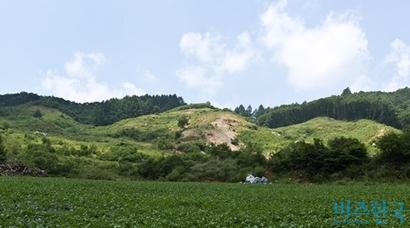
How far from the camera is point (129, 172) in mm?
67312

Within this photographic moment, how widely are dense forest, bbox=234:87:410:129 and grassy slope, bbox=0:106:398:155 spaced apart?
457 inches

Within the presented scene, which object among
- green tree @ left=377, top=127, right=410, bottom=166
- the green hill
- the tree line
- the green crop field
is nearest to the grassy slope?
the green hill

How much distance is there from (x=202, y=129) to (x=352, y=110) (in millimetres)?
73223

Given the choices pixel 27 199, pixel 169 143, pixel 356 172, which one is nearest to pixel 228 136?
pixel 169 143

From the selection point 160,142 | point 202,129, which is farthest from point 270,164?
point 202,129

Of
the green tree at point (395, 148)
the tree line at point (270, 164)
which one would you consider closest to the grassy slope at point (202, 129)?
the tree line at point (270, 164)

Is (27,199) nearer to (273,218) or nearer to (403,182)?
(273,218)

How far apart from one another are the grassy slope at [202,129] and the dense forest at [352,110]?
11.6m

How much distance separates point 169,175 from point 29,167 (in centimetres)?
2203

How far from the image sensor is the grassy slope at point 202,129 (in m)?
109

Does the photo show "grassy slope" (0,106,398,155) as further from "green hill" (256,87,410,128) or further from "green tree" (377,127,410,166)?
"green tree" (377,127,410,166)

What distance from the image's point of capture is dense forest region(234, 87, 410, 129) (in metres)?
146

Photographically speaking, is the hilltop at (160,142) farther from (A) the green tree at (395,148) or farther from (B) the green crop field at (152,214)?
(B) the green crop field at (152,214)

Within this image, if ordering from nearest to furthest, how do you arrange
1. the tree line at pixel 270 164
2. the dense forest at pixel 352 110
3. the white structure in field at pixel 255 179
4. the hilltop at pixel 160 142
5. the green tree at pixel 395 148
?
1. the green tree at pixel 395 148
2. the tree line at pixel 270 164
3. the white structure in field at pixel 255 179
4. the hilltop at pixel 160 142
5. the dense forest at pixel 352 110
